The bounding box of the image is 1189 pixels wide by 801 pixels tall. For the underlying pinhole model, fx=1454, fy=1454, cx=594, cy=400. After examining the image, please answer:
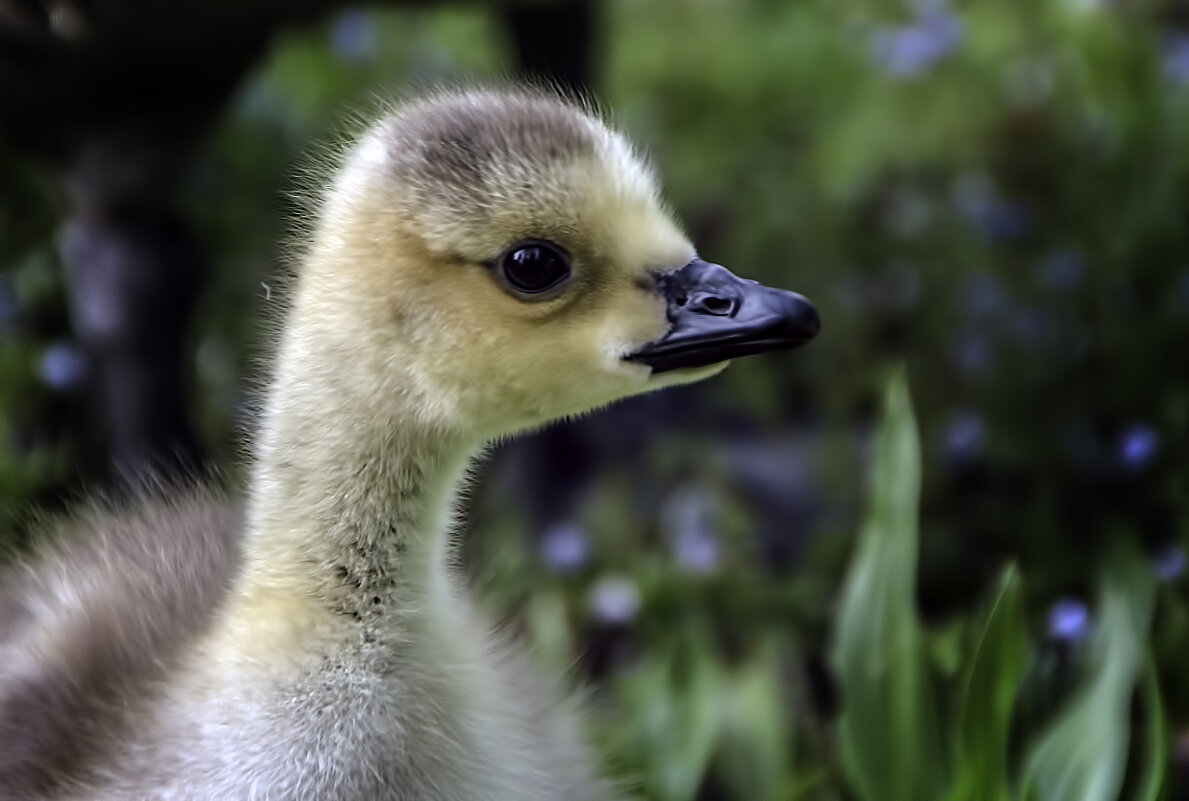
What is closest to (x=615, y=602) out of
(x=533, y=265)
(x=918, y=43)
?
(x=533, y=265)

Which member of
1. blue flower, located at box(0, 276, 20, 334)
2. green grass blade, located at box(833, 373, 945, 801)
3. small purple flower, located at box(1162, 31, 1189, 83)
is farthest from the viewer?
small purple flower, located at box(1162, 31, 1189, 83)

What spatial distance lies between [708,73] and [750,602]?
3.71 feet

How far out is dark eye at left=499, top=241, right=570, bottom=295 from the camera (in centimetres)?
101

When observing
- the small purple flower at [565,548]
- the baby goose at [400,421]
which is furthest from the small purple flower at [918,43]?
the baby goose at [400,421]

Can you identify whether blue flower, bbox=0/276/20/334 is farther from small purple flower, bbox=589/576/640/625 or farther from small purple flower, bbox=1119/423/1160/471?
small purple flower, bbox=1119/423/1160/471

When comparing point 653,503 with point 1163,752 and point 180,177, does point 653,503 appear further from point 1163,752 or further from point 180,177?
point 1163,752

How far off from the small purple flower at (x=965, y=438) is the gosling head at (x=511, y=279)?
1344 millimetres

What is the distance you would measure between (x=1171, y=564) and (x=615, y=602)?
74cm

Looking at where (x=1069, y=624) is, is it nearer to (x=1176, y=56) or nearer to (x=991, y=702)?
(x=991, y=702)

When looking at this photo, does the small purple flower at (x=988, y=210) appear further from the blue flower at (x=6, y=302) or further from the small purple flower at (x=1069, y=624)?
the blue flower at (x=6, y=302)

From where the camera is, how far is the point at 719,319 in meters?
0.99

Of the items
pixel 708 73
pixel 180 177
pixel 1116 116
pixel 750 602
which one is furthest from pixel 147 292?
pixel 1116 116

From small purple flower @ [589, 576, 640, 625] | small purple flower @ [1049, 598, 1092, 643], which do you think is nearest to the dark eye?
small purple flower @ [1049, 598, 1092, 643]

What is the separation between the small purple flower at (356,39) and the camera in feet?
7.34
